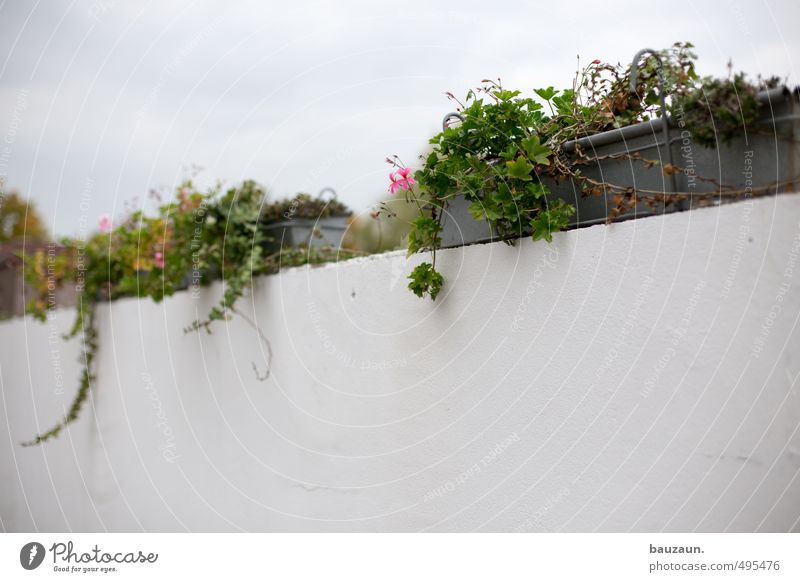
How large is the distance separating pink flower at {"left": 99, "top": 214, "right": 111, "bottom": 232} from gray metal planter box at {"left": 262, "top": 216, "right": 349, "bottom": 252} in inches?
50.6

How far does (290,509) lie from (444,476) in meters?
0.85

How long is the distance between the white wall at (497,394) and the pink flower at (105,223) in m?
0.48

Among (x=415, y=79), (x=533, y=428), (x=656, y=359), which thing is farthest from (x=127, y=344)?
(x=656, y=359)

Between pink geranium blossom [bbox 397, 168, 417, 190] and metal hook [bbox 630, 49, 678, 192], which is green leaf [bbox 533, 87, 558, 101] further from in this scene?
pink geranium blossom [bbox 397, 168, 417, 190]

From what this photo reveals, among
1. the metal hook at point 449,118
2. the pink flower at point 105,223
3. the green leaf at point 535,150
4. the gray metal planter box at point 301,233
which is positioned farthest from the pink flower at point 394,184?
the pink flower at point 105,223

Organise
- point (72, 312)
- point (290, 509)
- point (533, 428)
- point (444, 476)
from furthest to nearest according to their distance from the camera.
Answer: point (72, 312) < point (290, 509) < point (444, 476) < point (533, 428)

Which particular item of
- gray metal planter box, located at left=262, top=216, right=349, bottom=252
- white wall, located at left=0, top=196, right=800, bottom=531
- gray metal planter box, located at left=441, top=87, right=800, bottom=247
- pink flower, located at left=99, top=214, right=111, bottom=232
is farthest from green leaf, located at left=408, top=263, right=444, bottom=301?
pink flower, located at left=99, top=214, right=111, bottom=232

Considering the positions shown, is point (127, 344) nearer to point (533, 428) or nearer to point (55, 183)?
point (55, 183)

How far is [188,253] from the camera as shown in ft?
11.3

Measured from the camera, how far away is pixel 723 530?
1757 mm

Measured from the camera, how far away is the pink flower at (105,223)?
159 inches

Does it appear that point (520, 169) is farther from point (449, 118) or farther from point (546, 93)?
point (449, 118)

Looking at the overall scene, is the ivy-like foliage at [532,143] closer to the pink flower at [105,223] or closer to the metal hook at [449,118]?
the metal hook at [449,118]

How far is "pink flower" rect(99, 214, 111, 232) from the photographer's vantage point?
4.04 meters
